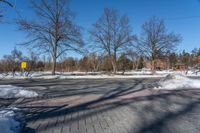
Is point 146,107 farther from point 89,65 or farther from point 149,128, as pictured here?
point 89,65

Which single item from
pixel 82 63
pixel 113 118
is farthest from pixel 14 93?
pixel 82 63

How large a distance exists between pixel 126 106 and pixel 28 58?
35140 mm

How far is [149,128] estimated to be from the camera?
5.10 metres

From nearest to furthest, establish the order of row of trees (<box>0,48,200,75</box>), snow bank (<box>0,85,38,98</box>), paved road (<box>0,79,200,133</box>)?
paved road (<box>0,79,200,133</box>), snow bank (<box>0,85,38,98</box>), row of trees (<box>0,48,200,75</box>)

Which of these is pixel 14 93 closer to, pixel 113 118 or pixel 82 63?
pixel 113 118

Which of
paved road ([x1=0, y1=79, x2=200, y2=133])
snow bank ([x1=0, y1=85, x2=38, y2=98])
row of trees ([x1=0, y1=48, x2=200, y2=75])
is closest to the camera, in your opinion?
paved road ([x1=0, y1=79, x2=200, y2=133])

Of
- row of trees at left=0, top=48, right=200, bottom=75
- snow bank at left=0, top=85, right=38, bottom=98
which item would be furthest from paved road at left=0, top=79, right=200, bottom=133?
row of trees at left=0, top=48, right=200, bottom=75

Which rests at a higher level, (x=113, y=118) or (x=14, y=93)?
(x=14, y=93)

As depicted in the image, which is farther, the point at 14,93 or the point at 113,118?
the point at 14,93

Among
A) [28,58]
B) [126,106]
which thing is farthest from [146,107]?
[28,58]

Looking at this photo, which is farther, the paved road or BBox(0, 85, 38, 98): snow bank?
BBox(0, 85, 38, 98): snow bank

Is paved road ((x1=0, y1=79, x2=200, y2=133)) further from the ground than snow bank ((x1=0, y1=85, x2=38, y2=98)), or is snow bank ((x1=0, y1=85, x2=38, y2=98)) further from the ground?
snow bank ((x1=0, y1=85, x2=38, y2=98))

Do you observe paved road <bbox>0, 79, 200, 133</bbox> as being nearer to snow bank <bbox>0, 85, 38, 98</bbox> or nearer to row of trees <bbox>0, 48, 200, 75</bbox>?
snow bank <bbox>0, 85, 38, 98</bbox>

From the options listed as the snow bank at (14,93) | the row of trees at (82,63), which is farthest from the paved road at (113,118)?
the row of trees at (82,63)
